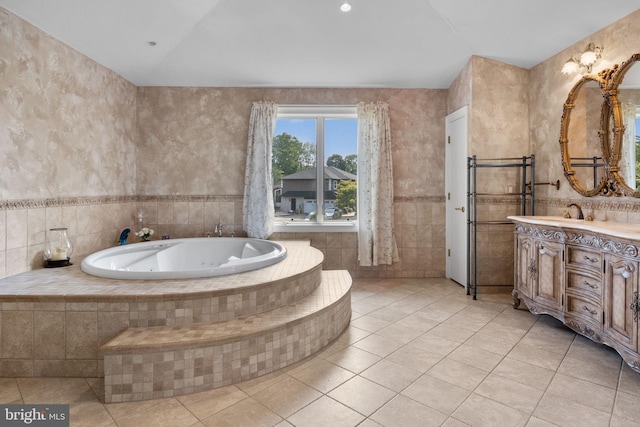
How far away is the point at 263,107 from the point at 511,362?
352cm

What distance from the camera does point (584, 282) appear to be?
245cm

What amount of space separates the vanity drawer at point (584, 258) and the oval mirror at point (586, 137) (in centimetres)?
73

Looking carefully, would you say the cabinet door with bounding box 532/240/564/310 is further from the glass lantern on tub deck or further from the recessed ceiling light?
the glass lantern on tub deck

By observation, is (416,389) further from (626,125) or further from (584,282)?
(626,125)

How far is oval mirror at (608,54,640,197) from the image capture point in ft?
8.54

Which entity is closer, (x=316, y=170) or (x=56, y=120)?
(x=56, y=120)

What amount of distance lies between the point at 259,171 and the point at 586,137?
3.25 meters

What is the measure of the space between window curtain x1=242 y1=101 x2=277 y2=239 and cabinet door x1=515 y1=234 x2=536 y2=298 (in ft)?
8.68

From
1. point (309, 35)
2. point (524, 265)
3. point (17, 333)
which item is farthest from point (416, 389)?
point (309, 35)

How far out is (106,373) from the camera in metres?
1.79

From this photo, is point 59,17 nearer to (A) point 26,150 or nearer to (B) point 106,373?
(A) point 26,150

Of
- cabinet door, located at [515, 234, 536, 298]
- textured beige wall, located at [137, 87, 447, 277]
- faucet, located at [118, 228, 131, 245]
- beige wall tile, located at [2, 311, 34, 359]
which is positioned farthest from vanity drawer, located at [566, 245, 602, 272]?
faucet, located at [118, 228, 131, 245]

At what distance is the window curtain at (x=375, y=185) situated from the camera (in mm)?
4180

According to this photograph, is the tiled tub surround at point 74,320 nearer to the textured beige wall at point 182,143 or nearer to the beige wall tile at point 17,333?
the beige wall tile at point 17,333
